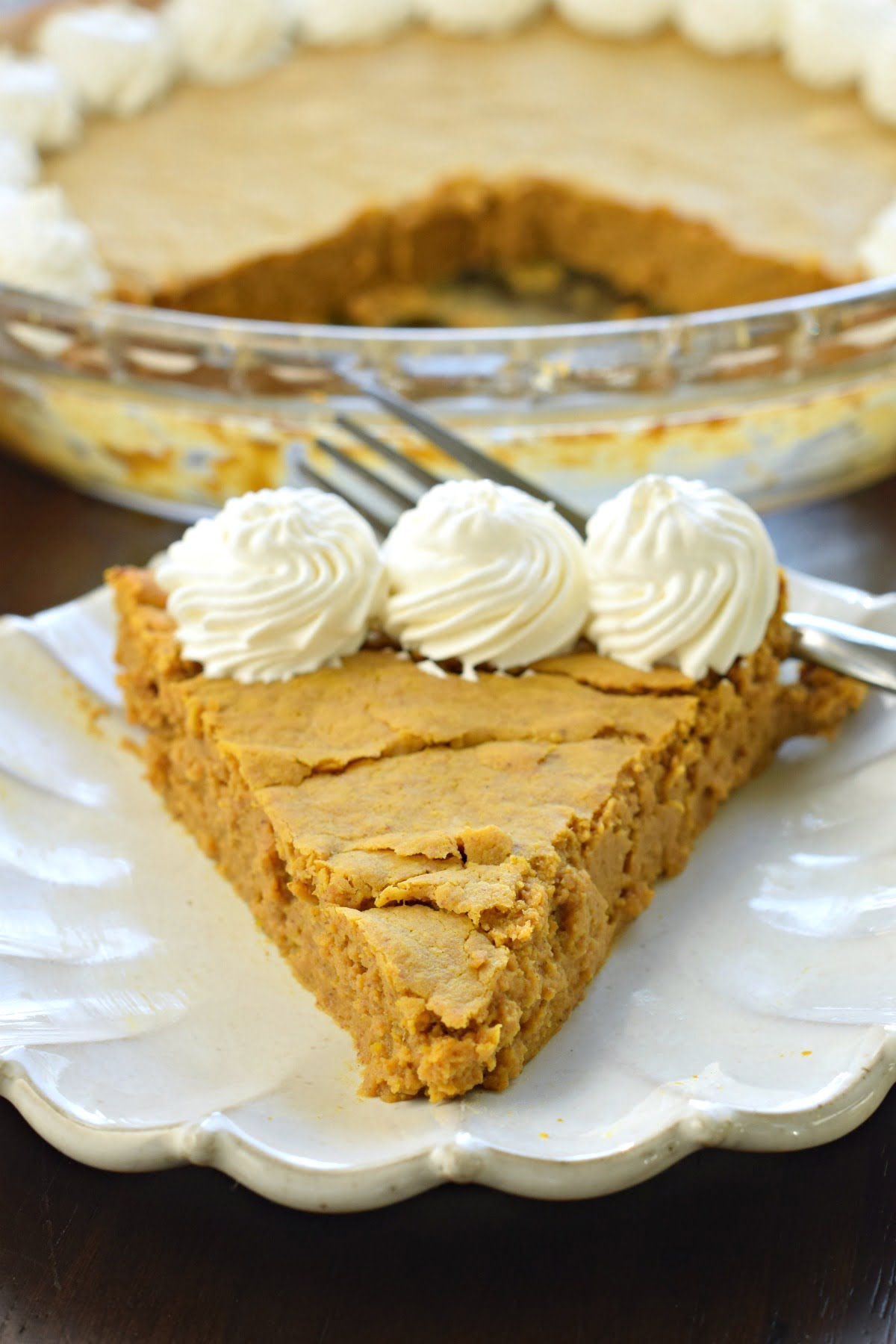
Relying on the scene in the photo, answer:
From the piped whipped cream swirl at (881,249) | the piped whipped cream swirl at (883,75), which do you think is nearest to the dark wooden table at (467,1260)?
the piped whipped cream swirl at (881,249)

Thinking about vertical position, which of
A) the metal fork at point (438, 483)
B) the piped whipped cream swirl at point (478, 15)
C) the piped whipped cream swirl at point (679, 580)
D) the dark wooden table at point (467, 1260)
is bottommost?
the dark wooden table at point (467, 1260)

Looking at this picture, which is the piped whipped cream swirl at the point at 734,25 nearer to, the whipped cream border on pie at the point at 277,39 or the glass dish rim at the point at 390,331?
the whipped cream border on pie at the point at 277,39

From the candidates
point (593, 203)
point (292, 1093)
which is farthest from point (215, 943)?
point (593, 203)

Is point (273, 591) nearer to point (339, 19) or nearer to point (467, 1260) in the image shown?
point (467, 1260)

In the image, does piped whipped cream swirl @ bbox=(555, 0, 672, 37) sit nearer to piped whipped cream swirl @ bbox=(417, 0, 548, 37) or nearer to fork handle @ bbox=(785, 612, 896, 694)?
piped whipped cream swirl @ bbox=(417, 0, 548, 37)

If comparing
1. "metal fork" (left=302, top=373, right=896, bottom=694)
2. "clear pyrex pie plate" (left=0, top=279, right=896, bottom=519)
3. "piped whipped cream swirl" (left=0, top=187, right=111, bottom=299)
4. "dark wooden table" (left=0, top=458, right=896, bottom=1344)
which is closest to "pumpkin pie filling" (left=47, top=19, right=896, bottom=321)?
"piped whipped cream swirl" (left=0, top=187, right=111, bottom=299)

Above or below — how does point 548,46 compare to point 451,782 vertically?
above

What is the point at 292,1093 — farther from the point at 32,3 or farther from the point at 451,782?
the point at 32,3
